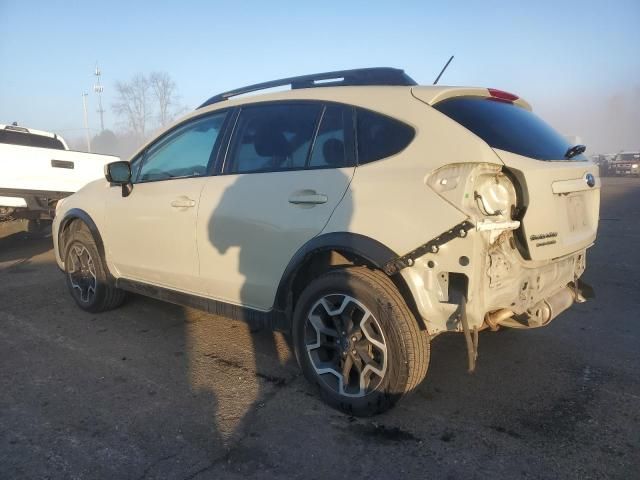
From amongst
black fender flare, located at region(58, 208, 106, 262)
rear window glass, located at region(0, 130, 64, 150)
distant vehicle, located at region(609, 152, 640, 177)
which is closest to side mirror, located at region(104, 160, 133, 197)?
black fender flare, located at region(58, 208, 106, 262)

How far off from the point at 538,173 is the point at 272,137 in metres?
1.75

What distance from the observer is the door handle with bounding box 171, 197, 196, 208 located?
3656 millimetres

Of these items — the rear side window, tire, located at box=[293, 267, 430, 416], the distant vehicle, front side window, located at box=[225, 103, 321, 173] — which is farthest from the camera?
the distant vehicle

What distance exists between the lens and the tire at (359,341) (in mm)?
2691

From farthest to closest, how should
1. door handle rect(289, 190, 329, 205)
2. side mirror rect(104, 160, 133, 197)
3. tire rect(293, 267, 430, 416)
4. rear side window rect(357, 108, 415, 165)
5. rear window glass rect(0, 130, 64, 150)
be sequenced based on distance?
rear window glass rect(0, 130, 64, 150) → side mirror rect(104, 160, 133, 197) → door handle rect(289, 190, 329, 205) → rear side window rect(357, 108, 415, 165) → tire rect(293, 267, 430, 416)

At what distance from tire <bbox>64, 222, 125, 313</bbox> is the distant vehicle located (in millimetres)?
36015

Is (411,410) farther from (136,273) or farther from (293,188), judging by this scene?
(136,273)

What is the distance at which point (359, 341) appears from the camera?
2.91 metres

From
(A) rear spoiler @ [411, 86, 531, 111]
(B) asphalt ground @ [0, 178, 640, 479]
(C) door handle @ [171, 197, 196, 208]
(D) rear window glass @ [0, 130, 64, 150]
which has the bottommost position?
(B) asphalt ground @ [0, 178, 640, 479]

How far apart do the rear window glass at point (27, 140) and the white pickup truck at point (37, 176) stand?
1.38 metres

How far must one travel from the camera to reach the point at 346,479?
232 cm

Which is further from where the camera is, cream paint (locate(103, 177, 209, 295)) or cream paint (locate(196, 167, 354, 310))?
cream paint (locate(103, 177, 209, 295))

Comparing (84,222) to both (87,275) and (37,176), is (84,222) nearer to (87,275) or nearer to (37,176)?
(87,275)

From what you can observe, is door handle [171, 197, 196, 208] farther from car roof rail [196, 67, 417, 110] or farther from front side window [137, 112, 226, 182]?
car roof rail [196, 67, 417, 110]
